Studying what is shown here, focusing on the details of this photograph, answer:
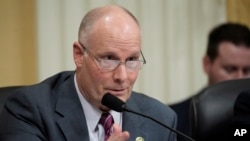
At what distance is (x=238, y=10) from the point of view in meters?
2.90

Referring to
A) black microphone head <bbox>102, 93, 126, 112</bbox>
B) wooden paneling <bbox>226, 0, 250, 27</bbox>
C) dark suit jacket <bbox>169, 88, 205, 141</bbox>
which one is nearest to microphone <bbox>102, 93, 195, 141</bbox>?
black microphone head <bbox>102, 93, 126, 112</bbox>

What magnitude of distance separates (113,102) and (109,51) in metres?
0.17

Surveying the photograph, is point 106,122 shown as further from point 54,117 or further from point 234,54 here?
point 234,54

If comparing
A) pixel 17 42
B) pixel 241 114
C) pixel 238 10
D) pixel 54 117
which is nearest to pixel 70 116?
pixel 54 117

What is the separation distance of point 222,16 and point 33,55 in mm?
1212

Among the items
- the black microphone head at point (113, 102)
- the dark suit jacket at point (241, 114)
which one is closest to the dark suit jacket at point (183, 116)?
the dark suit jacket at point (241, 114)

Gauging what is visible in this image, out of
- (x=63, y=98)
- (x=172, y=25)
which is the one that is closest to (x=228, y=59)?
(x=172, y=25)

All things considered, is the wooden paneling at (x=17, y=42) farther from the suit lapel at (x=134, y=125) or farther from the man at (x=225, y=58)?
the suit lapel at (x=134, y=125)

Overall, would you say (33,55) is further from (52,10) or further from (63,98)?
(63,98)

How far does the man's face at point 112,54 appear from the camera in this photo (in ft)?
4.71

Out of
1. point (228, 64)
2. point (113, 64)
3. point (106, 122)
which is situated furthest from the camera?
point (228, 64)

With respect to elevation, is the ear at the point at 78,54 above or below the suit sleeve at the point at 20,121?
above

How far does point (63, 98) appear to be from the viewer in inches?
61.6

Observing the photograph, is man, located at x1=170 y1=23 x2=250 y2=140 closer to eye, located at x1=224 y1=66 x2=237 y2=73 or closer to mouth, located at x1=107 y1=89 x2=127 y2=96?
eye, located at x1=224 y1=66 x2=237 y2=73
